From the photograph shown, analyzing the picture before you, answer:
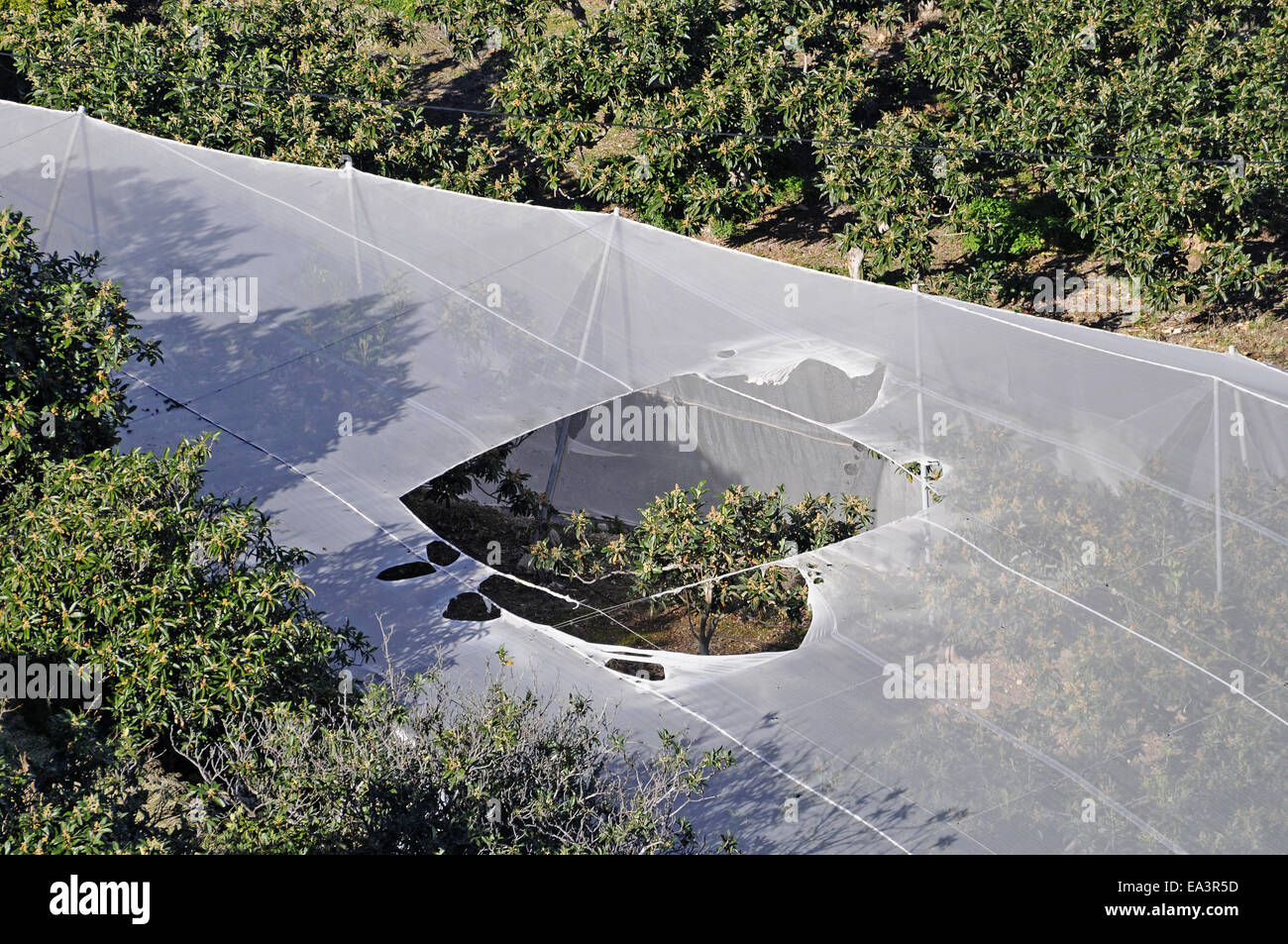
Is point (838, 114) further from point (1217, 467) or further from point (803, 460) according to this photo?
point (1217, 467)

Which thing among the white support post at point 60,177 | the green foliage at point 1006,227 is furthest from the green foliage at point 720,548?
the green foliage at point 1006,227

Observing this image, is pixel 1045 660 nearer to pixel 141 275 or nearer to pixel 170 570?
pixel 170 570

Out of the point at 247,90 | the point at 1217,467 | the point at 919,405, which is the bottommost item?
the point at 919,405

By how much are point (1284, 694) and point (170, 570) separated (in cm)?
632

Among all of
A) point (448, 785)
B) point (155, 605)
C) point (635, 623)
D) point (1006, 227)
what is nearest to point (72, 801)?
point (155, 605)

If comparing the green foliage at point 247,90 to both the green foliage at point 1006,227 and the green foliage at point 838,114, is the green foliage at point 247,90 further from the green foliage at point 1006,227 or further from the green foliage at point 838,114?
the green foliage at point 1006,227

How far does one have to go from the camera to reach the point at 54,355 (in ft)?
31.4

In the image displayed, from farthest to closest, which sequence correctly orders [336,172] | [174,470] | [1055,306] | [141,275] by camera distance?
[1055,306] < [336,172] < [141,275] < [174,470]

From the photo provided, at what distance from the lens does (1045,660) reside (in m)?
8.23

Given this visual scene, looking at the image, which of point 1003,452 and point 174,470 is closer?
point 174,470

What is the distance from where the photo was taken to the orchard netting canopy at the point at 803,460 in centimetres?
782

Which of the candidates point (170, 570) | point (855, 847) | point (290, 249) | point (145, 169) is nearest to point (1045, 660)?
point (855, 847)

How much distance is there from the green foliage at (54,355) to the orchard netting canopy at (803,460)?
1013mm

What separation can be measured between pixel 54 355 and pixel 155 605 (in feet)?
8.00
